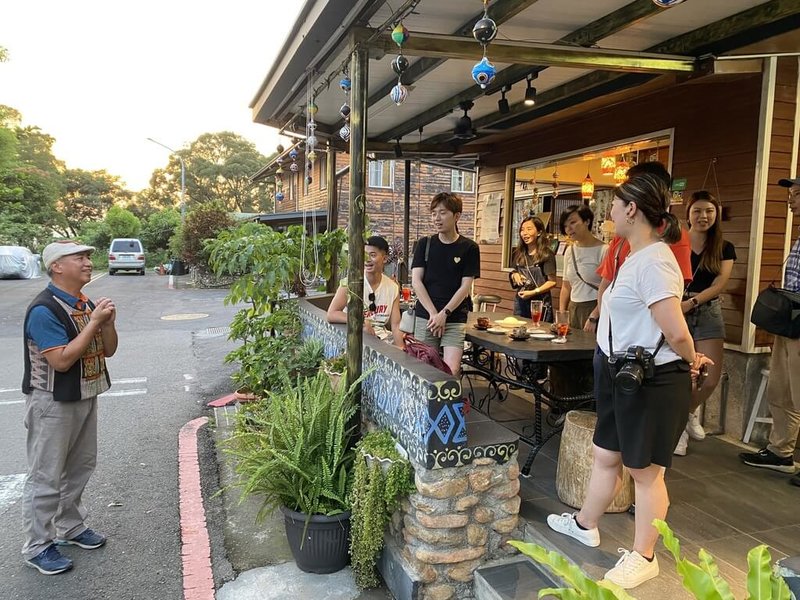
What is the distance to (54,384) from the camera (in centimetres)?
294

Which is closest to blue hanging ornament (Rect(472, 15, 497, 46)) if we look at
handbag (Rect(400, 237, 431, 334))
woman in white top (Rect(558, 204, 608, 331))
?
handbag (Rect(400, 237, 431, 334))

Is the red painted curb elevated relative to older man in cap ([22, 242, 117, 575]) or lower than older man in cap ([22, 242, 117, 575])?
lower

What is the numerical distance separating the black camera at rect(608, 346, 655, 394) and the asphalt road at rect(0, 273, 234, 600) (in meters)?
2.47

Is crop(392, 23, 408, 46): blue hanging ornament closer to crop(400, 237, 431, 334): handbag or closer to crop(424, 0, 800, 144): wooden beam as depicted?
crop(400, 237, 431, 334): handbag

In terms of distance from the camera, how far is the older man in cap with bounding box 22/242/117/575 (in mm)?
2885

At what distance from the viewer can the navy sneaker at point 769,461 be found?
356cm

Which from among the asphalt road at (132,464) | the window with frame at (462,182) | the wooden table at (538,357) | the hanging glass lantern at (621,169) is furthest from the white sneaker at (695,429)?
the window with frame at (462,182)

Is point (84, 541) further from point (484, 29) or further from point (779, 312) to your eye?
point (779, 312)

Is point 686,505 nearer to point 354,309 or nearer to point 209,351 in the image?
point 354,309

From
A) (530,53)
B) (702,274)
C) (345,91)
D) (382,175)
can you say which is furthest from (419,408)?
(382,175)

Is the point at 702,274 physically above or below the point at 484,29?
below

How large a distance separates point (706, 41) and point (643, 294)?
2558 millimetres

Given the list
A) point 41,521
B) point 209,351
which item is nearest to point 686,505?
point 41,521

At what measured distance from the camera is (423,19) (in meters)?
3.53
